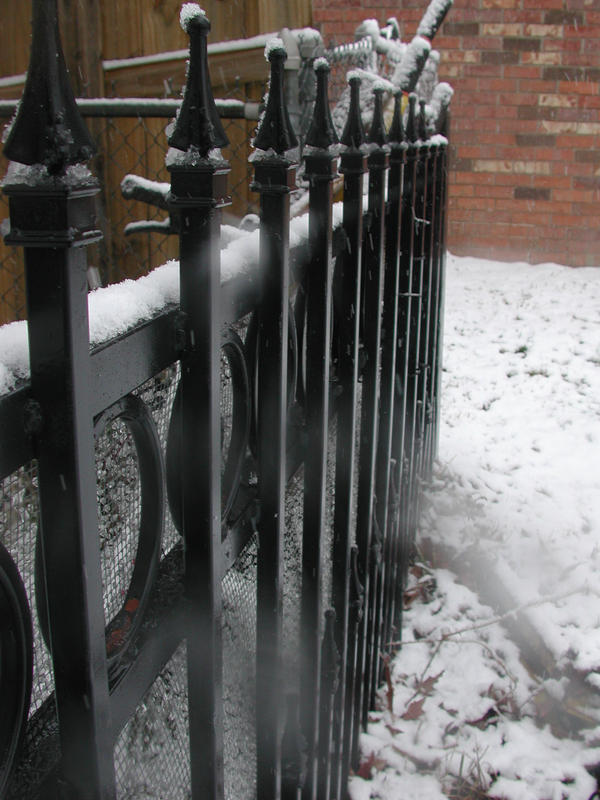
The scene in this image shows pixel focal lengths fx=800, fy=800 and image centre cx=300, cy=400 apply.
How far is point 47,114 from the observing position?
611 millimetres

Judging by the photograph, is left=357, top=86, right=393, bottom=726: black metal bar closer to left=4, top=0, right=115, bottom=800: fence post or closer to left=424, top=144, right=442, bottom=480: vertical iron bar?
left=4, top=0, right=115, bottom=800: fence post

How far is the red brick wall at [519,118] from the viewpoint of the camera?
7.28 metres

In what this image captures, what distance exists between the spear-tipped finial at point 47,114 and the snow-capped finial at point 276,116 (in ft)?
1.58

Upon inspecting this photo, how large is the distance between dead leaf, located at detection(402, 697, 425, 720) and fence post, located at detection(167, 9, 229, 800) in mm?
1340

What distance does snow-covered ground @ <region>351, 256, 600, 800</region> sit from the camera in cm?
222

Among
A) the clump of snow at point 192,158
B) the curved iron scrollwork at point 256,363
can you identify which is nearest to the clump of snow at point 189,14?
the clump of snow at point 192,158

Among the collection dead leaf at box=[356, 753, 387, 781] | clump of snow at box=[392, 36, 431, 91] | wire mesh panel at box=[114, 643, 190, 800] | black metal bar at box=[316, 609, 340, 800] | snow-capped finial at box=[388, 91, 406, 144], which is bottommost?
dead leaf at box=[356, 753, 387, 781]

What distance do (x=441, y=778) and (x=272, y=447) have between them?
54.4 inches

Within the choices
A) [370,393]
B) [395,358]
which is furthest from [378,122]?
[395,358]

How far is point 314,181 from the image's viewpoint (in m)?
1.37

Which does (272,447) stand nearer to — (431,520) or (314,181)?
(314,181)

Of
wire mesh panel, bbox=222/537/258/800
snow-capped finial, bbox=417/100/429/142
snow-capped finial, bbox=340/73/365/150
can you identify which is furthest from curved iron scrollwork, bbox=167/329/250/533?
snow-capped finial, bbox=417/100/429/142

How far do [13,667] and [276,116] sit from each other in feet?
2.46

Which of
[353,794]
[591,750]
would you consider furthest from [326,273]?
[591,750]
